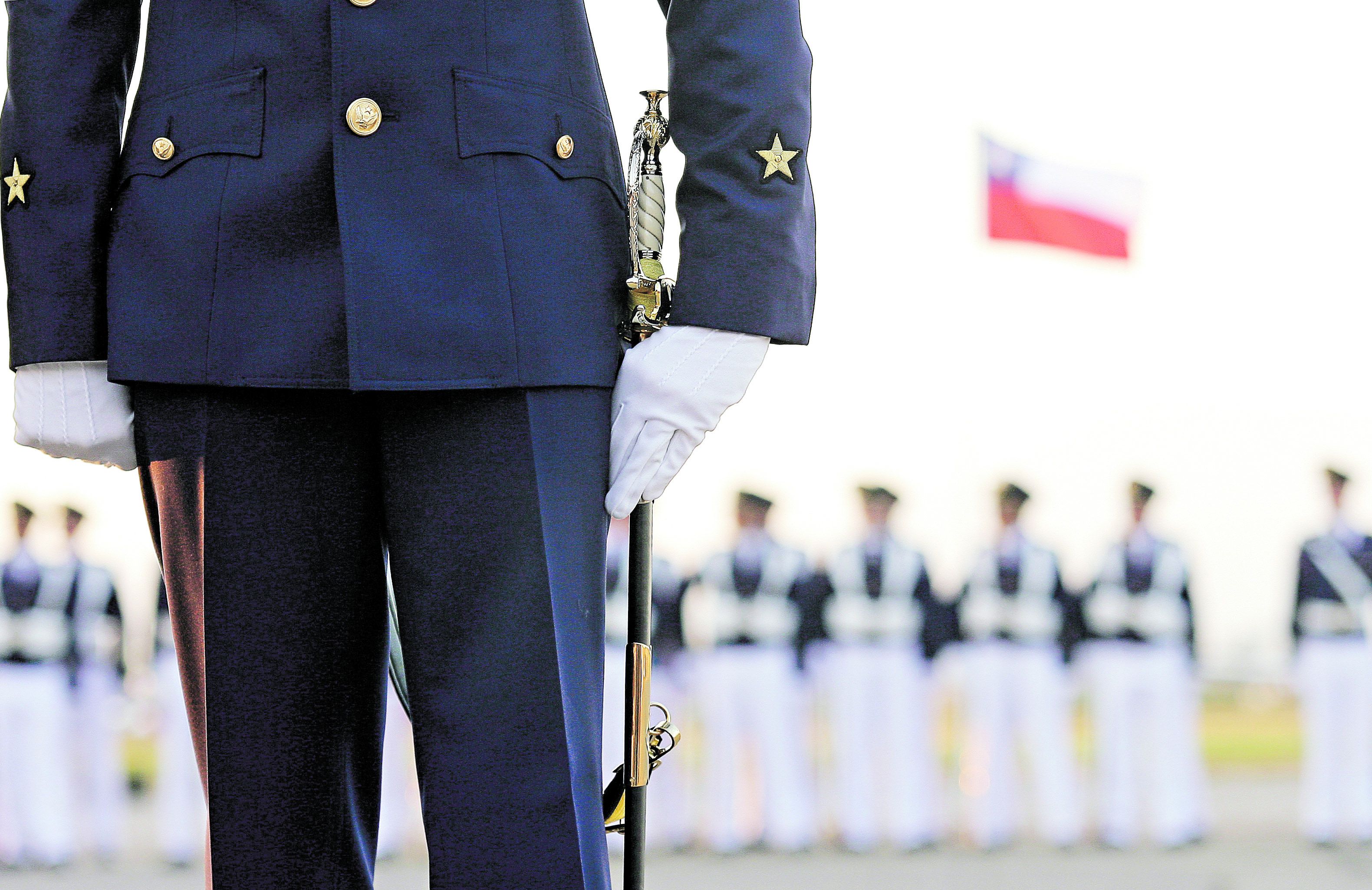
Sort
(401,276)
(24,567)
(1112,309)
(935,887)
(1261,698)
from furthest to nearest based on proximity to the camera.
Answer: (1261,698)
(1112,309)
(24,567)
(935,887)
(401,276)

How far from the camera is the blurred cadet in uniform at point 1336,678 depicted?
4.54 m

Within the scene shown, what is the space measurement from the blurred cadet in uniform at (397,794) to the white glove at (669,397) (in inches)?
132

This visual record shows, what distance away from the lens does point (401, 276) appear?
707 mm

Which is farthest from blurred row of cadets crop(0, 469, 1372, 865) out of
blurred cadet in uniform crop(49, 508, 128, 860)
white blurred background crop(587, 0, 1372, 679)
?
white blurred background crop(587, 0, 1372, 679)

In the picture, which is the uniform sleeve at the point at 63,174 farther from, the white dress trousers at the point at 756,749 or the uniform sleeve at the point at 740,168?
the white dress trousers at the point at 756,749

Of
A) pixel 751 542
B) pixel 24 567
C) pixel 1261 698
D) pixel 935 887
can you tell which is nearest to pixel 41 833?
pixel 24 567

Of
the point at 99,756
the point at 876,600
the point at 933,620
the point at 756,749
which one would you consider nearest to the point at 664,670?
the point at 756,749

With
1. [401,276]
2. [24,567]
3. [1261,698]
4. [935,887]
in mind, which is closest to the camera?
[401,276]

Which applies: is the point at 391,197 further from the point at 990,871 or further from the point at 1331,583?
the point at 1331,583

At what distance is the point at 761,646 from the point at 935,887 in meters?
0.98

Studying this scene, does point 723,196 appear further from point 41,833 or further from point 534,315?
point 41,833

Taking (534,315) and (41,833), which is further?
(41,833)

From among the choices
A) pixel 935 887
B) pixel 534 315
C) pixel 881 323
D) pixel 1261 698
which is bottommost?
pixel 935 887

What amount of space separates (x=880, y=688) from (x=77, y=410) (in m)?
4.13
